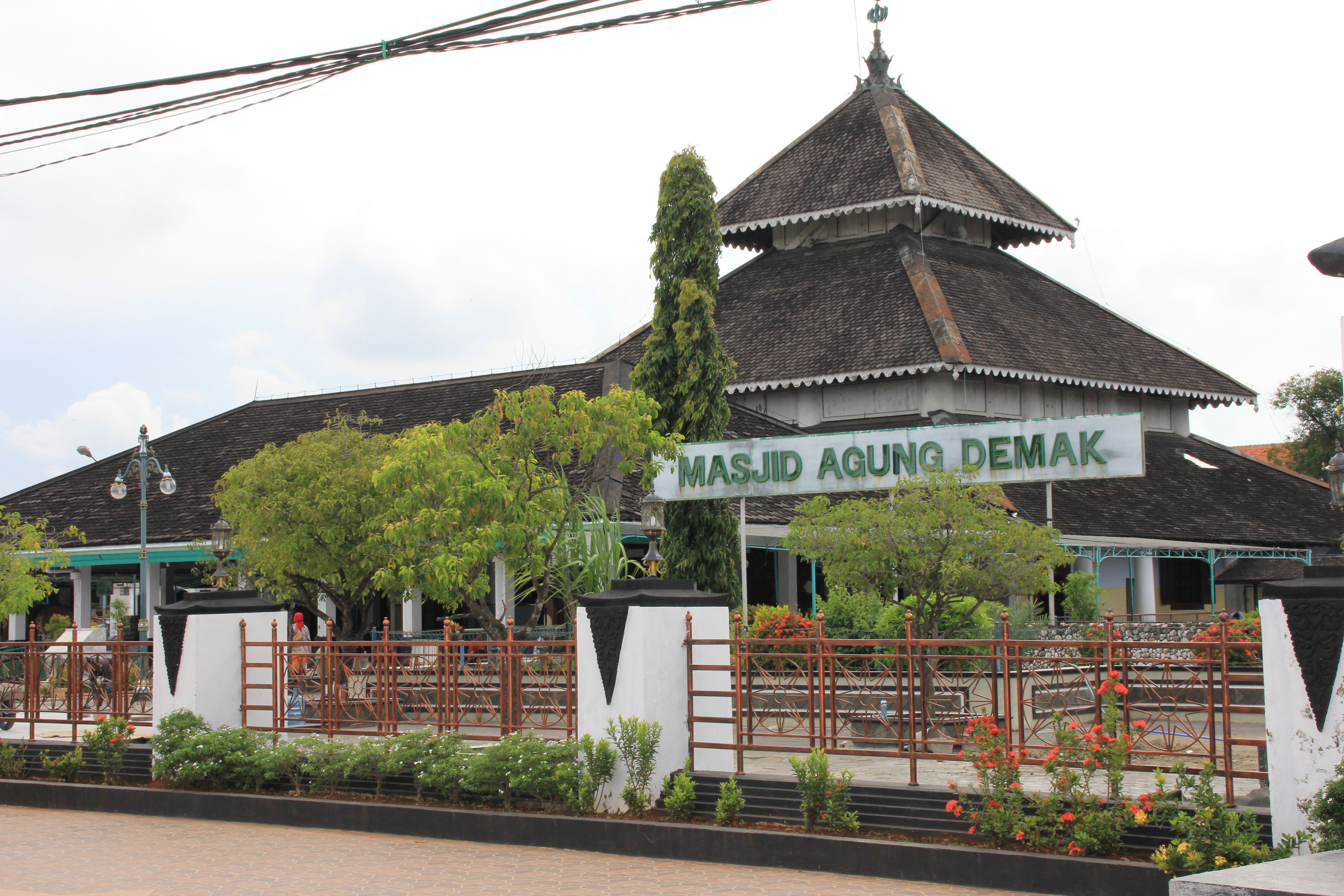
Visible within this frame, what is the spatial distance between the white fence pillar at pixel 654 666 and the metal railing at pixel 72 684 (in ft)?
20.2

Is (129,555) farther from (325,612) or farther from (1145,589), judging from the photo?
(1145,589)

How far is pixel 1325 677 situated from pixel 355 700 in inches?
372

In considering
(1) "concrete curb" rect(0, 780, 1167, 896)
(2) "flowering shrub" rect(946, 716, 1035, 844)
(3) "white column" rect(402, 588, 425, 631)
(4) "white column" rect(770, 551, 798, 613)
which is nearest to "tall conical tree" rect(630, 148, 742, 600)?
(4) "white column" rect(770, 551, 798, 613)

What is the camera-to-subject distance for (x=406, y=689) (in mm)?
15586

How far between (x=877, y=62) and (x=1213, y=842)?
32.6 m

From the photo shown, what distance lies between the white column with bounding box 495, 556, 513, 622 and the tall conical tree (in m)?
3.60

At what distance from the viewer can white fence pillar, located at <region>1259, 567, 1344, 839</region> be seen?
8641 mm

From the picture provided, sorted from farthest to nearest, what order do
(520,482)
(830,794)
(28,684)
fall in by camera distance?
(520,482) < (28,684) < (830,794)

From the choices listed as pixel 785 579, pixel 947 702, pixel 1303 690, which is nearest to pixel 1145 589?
pixel 785 579

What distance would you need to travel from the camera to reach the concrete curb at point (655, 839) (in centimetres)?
934

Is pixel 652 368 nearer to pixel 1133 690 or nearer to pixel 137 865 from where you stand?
pixel 1133 690

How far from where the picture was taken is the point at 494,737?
43.2ft

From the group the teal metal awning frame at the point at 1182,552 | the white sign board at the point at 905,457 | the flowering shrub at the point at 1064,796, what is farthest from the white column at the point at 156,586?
the flowering shrub at the point at 1064,796

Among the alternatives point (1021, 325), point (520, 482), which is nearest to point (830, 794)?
point (520, 482)
